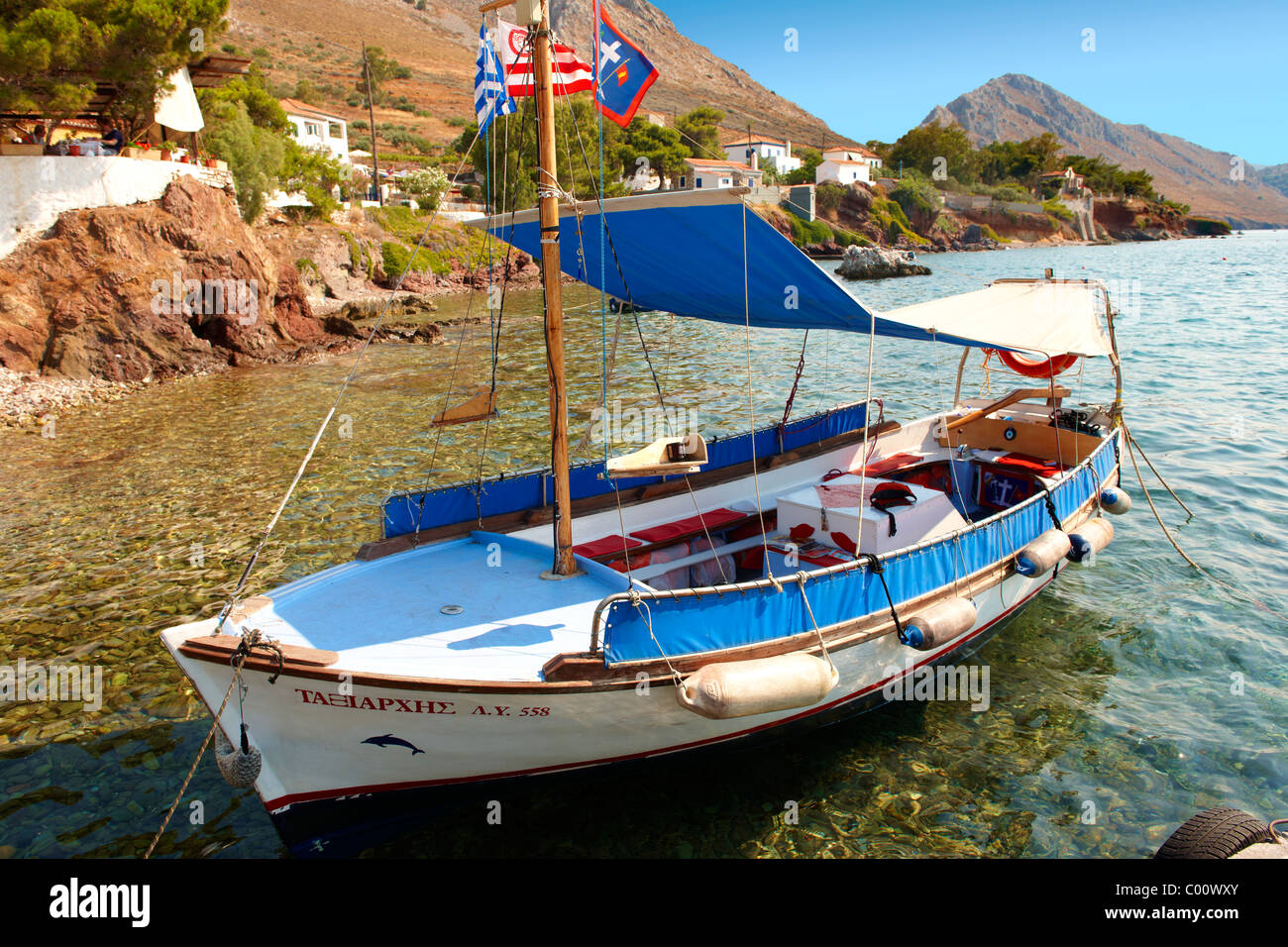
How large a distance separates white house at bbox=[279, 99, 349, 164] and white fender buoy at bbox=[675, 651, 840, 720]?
73596 millimetres

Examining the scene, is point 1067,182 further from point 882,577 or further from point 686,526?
point 882,577

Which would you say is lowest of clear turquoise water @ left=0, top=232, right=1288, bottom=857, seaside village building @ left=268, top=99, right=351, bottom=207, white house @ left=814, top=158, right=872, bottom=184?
clear turquoise water @ left=0, top=232, right=1288, bottom=857

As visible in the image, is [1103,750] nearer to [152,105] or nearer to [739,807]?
[739,807]

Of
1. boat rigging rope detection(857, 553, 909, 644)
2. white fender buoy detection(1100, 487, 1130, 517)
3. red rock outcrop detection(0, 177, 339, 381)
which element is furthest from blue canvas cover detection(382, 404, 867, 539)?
red rock outcrop detection(0, 177, 339, 381)

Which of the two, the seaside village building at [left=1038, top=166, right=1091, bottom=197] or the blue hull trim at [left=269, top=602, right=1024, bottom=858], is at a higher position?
the seaside village building at [left=1038, top=166, right=1091, bottom=197]

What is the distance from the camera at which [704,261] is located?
9477mm

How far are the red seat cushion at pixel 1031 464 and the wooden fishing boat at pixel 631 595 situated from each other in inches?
29.1

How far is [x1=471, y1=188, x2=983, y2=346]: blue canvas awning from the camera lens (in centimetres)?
797

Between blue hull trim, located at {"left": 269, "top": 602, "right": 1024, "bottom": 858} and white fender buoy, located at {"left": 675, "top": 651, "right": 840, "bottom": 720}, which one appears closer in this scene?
white fender buoy, located at {"left": 675, "top": 651, "right": 840, "bottom": 720}

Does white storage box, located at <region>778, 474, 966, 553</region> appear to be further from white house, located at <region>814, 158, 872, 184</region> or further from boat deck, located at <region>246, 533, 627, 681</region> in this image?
white house, located at <region>814, 158, 872, 184</region>

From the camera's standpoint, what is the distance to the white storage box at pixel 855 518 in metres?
9.56

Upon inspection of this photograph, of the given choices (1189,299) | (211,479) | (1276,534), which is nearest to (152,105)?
(211,479)

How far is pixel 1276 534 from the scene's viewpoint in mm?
13750

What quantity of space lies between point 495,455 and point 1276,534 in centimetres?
1553
